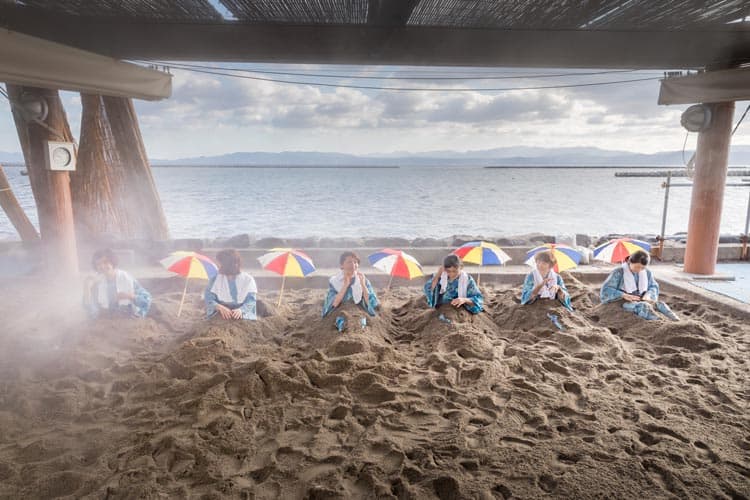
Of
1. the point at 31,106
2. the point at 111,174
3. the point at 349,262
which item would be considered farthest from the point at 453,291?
the point at 111,174

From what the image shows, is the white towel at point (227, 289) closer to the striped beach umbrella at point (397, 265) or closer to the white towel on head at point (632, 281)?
the striped beach umbrella at point (397, 265)

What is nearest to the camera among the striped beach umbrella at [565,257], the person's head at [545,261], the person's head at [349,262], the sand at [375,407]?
the sand at [375,407]

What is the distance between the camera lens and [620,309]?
5.77m

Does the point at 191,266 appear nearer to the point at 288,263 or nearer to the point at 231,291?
the point at 231,291

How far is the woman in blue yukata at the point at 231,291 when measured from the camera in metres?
5.22

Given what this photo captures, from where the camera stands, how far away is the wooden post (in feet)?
30.0

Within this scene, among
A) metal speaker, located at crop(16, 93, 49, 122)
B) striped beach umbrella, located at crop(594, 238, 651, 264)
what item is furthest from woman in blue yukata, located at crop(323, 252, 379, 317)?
metal speaker, located at crop(16, 93, 49, 122)

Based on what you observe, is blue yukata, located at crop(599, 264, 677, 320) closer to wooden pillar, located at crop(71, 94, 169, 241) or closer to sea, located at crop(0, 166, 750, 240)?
wooden pillar, located at crop(71, 94, 169, 241)

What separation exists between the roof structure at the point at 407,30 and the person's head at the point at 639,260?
281 cm

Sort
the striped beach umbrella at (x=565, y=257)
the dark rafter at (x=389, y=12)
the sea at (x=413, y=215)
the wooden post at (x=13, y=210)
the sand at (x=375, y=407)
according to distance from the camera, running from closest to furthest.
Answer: the sand at (x=375, y=407) < the dark rafter at (x=389, y=12) < the striped beach umbrella at (x=565, y=257) < the wooden post at (x=13, y=210) < the sea at (x=413, y=215)

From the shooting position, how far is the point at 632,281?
5.84 m

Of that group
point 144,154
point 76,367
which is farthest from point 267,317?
point 144,154

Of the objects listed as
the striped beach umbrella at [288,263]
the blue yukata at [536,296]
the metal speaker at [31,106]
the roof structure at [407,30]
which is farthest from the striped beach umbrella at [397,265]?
the metal speaker at [31,106]

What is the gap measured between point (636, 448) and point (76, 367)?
15.3 feet
